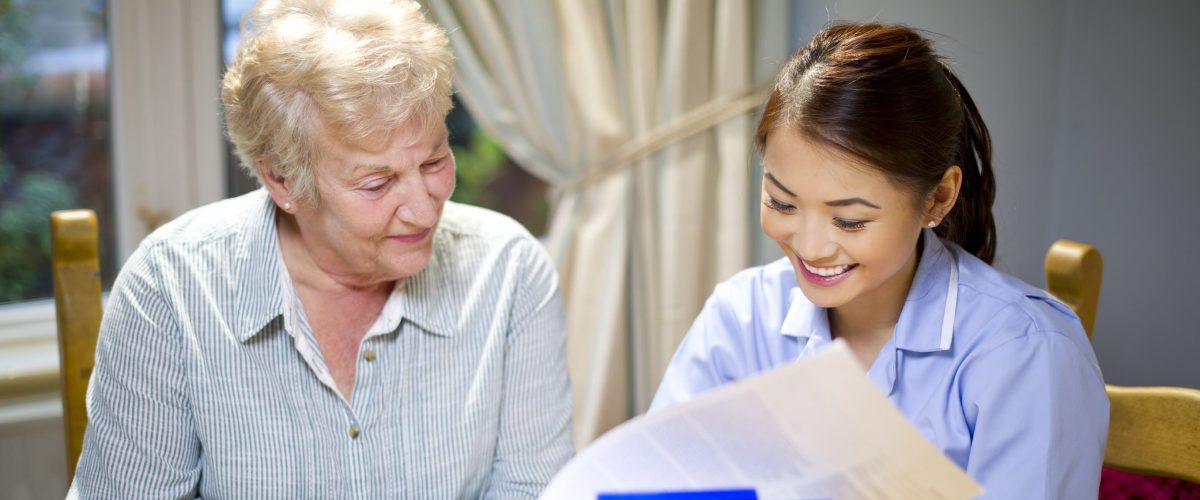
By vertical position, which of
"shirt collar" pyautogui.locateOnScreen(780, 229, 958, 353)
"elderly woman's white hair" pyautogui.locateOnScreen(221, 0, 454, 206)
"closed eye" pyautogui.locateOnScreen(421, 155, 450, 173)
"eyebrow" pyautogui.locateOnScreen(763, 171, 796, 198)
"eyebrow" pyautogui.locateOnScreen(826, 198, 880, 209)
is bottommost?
"shirt collar" pyautogui.locateOnScreen(780, 229, 958, 353)

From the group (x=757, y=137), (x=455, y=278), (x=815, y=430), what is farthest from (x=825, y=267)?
(x=455, y=278)

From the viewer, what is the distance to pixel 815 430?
81cm

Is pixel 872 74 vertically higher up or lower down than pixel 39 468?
higher up

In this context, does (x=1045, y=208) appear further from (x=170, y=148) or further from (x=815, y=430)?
(x=170, y=148)

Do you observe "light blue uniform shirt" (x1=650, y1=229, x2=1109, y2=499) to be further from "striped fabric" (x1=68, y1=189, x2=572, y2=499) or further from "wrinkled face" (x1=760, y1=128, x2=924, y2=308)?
"striped fabric" (x1=68, y1=189, x2=572, y2=499)

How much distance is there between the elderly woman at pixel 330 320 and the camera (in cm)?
131

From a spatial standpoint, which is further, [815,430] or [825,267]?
[825,267]

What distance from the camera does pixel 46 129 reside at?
225 centimetres

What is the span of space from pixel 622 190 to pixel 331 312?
3.11 feet

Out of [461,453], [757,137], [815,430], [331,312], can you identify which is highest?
[757,137]

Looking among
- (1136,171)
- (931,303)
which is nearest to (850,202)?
(931,303)

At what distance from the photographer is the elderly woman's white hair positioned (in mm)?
1277

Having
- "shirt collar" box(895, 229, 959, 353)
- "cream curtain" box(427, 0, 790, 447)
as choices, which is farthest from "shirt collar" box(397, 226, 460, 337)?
"cream curtain" box(427, 0, 790, 447)

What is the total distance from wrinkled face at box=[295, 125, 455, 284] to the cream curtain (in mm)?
873
